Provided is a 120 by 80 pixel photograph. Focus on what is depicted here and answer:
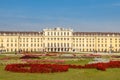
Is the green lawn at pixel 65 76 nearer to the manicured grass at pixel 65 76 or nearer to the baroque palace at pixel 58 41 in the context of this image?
the manicured grass at pixel 65 76

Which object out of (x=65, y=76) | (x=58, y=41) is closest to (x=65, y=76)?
(x=65, y=76)

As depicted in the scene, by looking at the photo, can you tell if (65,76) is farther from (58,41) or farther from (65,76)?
(58,41)

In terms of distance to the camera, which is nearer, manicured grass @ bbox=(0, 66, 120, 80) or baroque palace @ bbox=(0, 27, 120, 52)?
manicured grass @ bbox=(0, 66, 120, 80)

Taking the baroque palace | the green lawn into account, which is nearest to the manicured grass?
the green lawn

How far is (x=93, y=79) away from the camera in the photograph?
16.0 m

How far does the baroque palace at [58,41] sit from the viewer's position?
120 meters

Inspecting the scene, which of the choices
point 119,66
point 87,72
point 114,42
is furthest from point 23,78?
point 114,42

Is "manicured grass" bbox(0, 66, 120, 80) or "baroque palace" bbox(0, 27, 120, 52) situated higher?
"baroque palace" bbox(0, 27, 120, 52)

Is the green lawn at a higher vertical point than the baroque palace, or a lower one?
lower

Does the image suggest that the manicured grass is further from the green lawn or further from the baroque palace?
the baroque palace

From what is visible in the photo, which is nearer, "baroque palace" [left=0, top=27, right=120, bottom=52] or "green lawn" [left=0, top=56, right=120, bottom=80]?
"green lawn" [left=0, top=56, right=120, bottom=80]

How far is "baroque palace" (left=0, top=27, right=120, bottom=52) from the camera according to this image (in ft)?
393

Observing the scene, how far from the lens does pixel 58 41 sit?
120m

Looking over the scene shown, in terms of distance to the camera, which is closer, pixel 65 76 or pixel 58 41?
pixel 65 76
